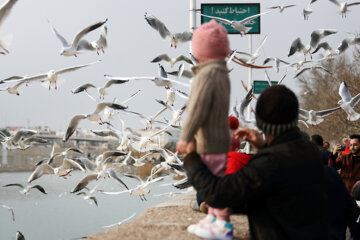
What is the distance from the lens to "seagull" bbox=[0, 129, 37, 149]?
8.08 m

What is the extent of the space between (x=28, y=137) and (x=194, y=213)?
4.80m

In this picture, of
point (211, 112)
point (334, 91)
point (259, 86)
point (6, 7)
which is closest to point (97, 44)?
point (6, 7)

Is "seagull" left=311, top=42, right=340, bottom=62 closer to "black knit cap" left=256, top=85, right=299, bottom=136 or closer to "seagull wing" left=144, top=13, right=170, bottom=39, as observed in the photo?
"seagull wing" left=144, top=13, right=170, bottom=39

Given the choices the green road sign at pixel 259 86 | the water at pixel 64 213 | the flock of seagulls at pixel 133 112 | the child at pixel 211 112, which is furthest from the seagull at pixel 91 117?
the water at pixel 64 213

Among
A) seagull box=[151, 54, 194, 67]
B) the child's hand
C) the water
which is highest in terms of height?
seagull box=[151, 54, 194, 67]

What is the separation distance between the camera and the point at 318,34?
7676mm

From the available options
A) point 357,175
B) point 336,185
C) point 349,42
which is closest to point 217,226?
point 336,185

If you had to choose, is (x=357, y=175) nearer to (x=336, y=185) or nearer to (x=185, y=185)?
(x=185, y=185)

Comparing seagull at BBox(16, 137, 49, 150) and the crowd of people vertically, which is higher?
the crowd of people

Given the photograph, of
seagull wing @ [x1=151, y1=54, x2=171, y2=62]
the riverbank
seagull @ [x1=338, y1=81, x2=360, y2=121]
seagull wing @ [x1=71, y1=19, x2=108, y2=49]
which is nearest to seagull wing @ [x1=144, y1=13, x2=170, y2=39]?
seagull wing @ [x1=151, y1=54, x2=171, y2=62]

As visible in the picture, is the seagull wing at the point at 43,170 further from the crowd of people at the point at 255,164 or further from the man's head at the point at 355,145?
the crowd of people at the point at 255,164

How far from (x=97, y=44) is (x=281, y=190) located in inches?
232

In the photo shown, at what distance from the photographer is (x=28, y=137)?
8320 mm

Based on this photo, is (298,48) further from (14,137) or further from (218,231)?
(218,231)
